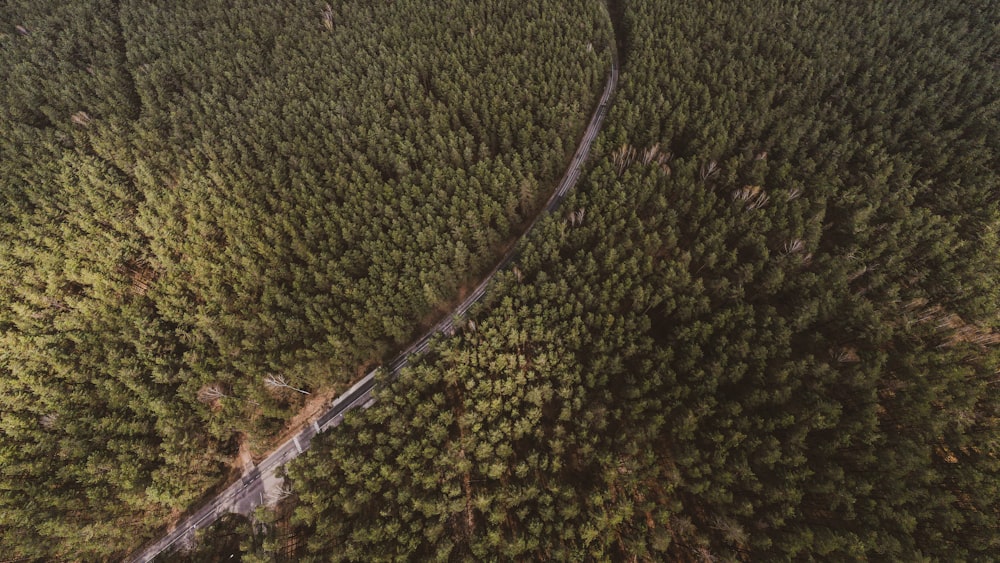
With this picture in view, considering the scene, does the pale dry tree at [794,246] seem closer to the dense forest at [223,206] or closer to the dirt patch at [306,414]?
the dense forest at [223,206]

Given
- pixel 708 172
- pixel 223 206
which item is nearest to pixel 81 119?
pixel 223 206

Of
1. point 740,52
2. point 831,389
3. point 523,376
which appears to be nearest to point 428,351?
point 523,376

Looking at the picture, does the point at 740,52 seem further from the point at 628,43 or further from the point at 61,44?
the point at 61,44

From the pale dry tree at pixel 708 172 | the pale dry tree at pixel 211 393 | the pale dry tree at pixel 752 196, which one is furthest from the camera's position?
the pale dry tree at pixel 708 172

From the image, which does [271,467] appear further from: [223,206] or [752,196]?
[752,196]

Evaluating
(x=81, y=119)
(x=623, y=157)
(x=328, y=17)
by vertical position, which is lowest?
(x=623, y=157)

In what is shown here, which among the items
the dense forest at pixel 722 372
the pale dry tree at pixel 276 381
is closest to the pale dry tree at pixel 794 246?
the dense forest at pixel 722 372
